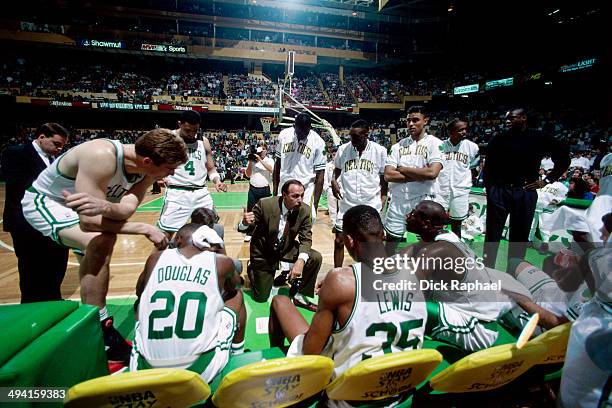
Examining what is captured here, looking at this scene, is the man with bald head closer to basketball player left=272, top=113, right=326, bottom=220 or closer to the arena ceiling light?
basketball player left=272, top=113, right=326, bottom=220

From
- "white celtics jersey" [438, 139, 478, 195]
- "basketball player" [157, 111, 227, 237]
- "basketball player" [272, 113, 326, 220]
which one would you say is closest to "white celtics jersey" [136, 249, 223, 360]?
"basketball player" [157, 111, 227, 237]

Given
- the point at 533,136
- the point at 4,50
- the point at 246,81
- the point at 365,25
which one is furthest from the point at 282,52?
the point at 533,136

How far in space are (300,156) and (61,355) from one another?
3446mm

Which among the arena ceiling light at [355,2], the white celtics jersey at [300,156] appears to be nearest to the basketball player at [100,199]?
the white celtics jersey at [300,156]

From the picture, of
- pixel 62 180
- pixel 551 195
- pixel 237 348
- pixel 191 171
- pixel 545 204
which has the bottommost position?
pixel 237 348

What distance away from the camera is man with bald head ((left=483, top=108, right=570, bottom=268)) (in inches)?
141

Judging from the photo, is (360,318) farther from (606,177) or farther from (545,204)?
(545,204)

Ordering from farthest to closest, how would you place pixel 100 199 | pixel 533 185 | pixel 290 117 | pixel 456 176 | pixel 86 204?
pixel 290 117 → pixel 456 176 → pixel 533 185 → pixel 100 199 → pixel 86 204

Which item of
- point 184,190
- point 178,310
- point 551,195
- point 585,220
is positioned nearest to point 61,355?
point 178,310

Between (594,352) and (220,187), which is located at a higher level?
(220,187)

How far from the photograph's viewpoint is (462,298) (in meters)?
2.09

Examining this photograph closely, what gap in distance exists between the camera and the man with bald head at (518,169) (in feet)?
11.8

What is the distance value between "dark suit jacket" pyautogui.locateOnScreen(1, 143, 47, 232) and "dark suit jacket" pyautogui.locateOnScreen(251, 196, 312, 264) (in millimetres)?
2196

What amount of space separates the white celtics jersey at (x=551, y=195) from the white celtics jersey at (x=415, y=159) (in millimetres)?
2817
